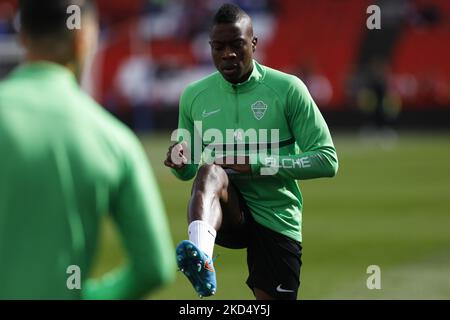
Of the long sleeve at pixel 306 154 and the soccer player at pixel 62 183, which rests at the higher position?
the long sleeve at pixel 306 154

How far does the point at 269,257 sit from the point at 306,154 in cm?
72

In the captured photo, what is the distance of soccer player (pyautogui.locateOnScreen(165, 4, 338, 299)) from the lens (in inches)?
230

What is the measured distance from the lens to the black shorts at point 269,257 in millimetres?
6141

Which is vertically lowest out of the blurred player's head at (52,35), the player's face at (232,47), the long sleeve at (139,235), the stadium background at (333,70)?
the long sleeve at (139,235)

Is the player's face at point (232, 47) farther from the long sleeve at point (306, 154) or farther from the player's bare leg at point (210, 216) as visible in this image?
the player's bare leg at point (210, 216)

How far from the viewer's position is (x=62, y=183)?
3.20m

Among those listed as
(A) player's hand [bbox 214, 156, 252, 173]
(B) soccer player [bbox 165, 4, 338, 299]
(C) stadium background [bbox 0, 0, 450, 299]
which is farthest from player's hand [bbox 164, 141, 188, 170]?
(C) stadium background [bbox 0, 0, 450, 299]

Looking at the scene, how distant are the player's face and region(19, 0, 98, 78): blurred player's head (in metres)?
2.56

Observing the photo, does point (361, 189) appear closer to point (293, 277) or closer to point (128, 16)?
point (293, 277)

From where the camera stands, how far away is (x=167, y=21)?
4172 cm

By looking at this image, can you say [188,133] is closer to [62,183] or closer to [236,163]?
[236,163]

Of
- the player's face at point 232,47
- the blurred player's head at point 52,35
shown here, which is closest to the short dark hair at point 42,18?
the blurred player's head at point 52,35
